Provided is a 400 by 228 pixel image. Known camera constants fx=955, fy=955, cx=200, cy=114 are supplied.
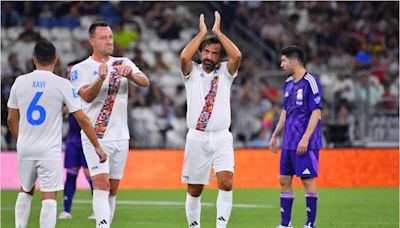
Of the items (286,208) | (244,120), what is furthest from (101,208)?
(244,120)

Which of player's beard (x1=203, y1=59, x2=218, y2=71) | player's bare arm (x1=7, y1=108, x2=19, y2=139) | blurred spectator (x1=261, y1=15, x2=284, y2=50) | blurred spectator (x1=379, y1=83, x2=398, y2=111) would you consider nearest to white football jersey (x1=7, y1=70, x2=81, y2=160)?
player's bare arm (x1=7, y1=108, x2=19, y2=139)

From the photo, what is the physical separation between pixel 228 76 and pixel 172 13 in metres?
14.5

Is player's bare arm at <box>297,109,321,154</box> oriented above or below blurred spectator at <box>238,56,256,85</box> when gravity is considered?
below

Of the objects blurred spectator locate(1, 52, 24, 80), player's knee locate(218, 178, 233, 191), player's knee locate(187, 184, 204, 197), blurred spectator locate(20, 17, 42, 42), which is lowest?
player's knee locate(187, 184, 204, 197)

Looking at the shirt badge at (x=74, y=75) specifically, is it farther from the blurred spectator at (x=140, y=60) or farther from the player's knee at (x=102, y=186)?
the blurred spectator at (x=140, y=60)

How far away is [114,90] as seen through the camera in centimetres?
1049

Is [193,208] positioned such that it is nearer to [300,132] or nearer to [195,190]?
[195,190]

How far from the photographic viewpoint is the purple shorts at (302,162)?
37.5 feet

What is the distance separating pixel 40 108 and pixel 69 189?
15.0 feet

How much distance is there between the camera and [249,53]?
24.5 metres

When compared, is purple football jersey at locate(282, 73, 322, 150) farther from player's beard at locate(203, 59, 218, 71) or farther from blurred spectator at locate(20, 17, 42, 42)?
blurred spectator at locate(20, 17, 42, 42)

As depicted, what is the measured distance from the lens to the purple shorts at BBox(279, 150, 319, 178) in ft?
37.5

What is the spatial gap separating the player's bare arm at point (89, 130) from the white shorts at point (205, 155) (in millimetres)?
1179

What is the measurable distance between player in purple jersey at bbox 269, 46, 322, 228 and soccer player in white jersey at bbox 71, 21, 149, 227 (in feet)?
6.98
